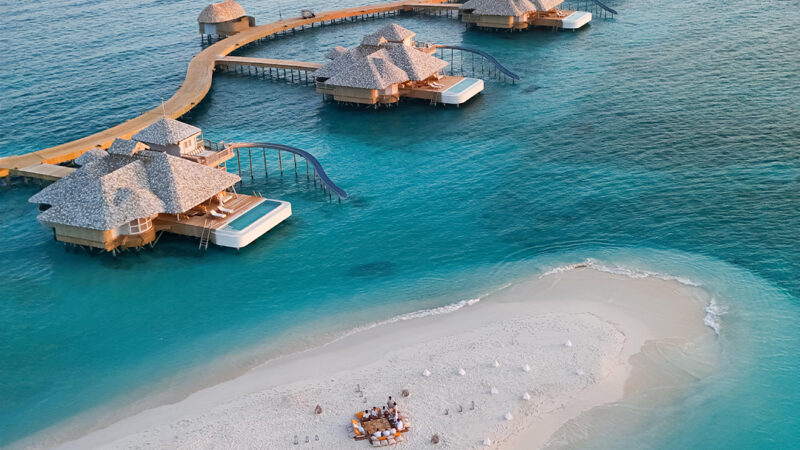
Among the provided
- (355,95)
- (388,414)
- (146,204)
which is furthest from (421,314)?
(355,95)

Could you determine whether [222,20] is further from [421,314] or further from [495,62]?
[421,314]

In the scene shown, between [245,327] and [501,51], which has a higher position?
[501,51]

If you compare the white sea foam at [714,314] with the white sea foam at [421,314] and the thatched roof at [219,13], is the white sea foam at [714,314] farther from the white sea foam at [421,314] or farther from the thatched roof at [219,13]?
the thatched roof at [219,13]

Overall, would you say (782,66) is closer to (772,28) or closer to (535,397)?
(772,28)

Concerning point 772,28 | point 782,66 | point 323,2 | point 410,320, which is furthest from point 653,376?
point 323,2

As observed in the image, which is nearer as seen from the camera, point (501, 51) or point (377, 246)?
point (377, 246)

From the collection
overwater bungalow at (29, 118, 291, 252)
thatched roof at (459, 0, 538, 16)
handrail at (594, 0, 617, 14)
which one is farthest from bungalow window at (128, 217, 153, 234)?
handrail at (594, 0, 617, 14)
